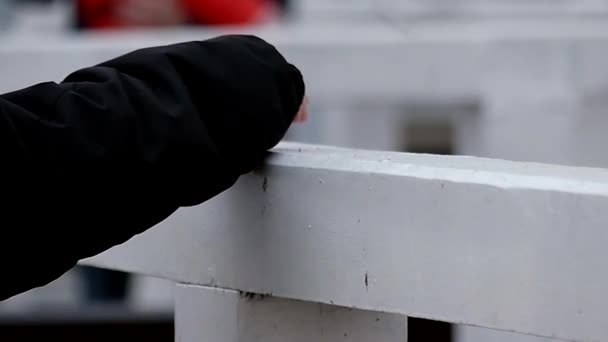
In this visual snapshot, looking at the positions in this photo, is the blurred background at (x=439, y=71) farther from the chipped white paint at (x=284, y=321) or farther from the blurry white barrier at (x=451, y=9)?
the chipped white paint at (x=284, y=321)

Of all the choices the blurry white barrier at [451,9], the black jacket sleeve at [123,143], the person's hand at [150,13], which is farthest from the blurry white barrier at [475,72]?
the black jacket sleeve at [123,143]

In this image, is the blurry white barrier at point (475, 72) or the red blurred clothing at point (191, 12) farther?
the red blurred clothing at point (191, 12)

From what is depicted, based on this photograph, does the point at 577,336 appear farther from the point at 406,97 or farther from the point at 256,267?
the point at 406,97

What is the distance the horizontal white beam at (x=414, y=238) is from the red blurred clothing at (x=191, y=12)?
4.09 meters

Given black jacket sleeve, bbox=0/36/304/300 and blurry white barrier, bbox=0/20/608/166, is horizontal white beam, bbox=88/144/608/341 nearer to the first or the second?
black jacket sleeve, bbox=0/36/304/300

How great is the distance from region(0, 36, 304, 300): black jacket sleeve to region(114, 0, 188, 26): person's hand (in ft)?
13.7

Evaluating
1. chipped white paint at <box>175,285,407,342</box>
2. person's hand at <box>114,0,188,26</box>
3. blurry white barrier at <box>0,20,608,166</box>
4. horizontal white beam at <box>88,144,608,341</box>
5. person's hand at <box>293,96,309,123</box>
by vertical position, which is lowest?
chipped white paint at <box>175,285,407,342</box>

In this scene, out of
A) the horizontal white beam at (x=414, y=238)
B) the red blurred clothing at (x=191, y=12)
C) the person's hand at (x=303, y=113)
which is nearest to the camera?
the horizontal white beam at (x=414, y=238)

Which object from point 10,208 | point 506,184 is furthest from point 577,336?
point 10,208

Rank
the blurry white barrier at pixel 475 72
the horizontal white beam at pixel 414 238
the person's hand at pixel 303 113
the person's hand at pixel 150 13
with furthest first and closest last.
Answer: the person's hand at pixel 150 13, the blurry white barrier at pixel 475 72, the person's hand at pixel 303 113, the horizontal white beam at pixel 414 238

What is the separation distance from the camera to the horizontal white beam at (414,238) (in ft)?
5.57

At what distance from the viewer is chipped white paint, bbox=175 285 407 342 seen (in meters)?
2.09

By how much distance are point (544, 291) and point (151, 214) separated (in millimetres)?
468

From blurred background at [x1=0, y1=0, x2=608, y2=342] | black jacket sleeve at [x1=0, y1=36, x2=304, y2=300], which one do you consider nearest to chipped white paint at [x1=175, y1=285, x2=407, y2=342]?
black jacket sleeve at [x1=0, y1=36, x2=304, y2=300]
